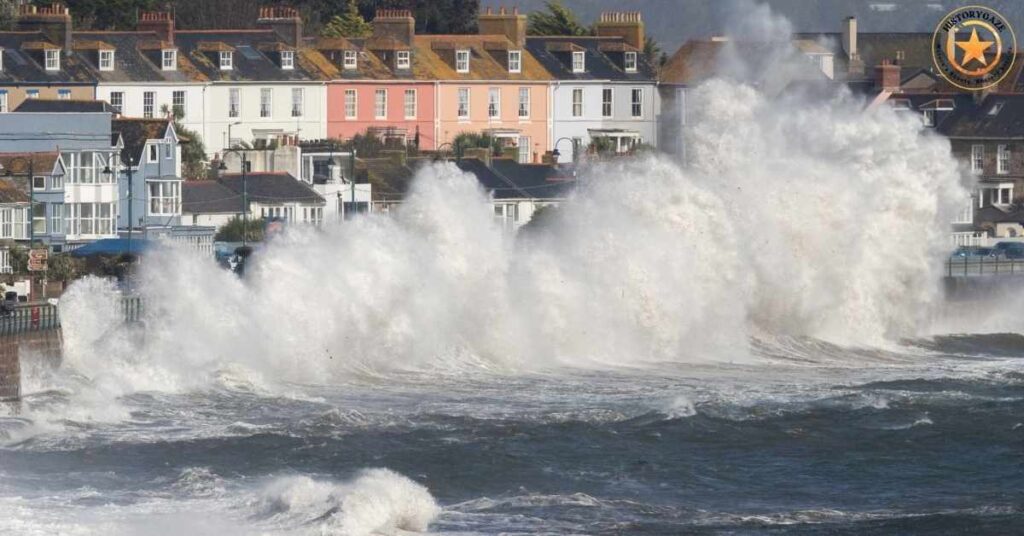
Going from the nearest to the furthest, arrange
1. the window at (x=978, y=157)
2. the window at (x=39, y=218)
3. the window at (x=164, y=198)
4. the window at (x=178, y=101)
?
the window at (x=39, y=218), the window at (x=164, y=198), the window at (x=178, y=101), the window at (x=978, y=157)

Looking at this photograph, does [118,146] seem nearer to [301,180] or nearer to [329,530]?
[301,180]

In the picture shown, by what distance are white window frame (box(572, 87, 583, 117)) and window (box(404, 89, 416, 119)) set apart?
7.16 meters

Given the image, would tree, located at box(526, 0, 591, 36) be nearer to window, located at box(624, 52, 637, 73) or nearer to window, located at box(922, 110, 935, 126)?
window, located at box(624, 52, 637, 73)

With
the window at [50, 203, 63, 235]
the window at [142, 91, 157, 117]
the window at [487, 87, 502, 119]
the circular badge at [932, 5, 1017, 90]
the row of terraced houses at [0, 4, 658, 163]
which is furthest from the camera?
the window at [487, 87, 502, 119]

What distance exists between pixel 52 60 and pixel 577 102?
2322 centimetres

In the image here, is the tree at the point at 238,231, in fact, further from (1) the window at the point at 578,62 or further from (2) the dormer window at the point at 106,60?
(1) the window at the point at 578,62

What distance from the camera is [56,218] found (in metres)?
64.4

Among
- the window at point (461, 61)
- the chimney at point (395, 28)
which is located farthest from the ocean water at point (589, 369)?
the chimney at point (395, 28)

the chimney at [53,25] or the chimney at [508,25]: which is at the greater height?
the chimney at [508,25]

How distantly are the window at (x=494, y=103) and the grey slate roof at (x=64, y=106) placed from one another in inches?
1033

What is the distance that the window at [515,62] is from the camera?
94375 millimetres

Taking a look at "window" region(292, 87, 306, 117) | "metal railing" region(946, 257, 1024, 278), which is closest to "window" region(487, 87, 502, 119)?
"window" region(292, 87, 306, 117)

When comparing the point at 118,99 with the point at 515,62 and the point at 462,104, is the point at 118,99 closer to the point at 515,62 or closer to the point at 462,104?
the point at 462,104

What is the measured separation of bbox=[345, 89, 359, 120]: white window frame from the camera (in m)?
89.2
